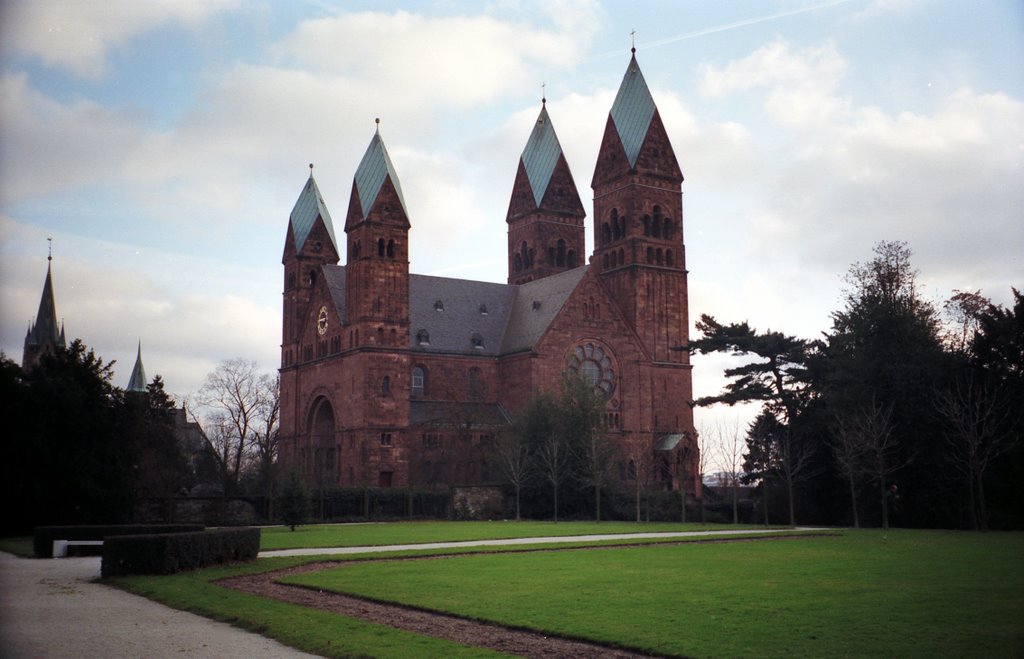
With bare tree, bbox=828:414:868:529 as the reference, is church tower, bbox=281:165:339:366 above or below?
above

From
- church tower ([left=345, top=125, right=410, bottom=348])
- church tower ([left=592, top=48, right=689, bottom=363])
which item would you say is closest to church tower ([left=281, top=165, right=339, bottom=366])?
church tower ([left=345, top=125, right=410, bottom=348])

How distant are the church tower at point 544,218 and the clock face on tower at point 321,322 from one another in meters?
22.5

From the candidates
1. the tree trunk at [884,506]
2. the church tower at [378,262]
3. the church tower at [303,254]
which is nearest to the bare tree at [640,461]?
the church tower at [378,262]

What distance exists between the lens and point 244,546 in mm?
27766

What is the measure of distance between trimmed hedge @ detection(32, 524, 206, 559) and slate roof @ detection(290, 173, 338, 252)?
57.1m

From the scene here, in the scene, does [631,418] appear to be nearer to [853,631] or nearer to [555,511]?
[555,511]

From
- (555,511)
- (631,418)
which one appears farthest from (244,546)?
(631,418)

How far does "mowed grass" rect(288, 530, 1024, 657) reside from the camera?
13922 millimetres

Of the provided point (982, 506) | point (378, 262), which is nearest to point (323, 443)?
point (378, 262)

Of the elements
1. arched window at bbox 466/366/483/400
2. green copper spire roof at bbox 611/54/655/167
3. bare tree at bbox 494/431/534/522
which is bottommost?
bare tree at bbox 494/431/534/522

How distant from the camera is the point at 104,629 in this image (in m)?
15.9

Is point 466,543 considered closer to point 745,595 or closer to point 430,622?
point 745,595

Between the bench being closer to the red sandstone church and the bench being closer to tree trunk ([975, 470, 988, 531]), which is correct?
tree trunk ([975, 470, 988, 531])

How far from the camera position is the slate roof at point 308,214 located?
8862 cm
